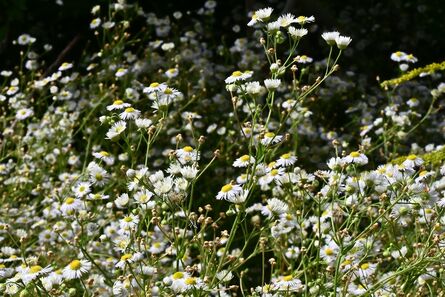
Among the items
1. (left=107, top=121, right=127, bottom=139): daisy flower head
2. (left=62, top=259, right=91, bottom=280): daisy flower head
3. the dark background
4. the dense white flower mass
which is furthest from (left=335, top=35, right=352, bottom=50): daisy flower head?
the dark background

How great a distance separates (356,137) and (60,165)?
1604mm

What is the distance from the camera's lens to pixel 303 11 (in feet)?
17.4

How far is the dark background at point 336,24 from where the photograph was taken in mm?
5406

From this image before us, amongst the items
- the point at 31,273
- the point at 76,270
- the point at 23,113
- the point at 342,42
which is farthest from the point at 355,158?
the point at 23,113

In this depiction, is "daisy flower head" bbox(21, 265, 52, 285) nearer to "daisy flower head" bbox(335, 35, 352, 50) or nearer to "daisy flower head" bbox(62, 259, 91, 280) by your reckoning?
"daisy flower head" bbox(62, 259, 91, 280)

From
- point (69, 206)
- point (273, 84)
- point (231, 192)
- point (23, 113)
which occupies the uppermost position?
point (273, 84)

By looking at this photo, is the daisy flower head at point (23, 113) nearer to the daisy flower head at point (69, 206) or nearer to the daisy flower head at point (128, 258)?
the daisy flower head at point (69, 206)

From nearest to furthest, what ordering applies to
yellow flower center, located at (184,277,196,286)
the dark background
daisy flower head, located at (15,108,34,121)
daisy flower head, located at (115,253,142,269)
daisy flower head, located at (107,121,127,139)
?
yellow flower center, located at (184,277,196,286), daisy flower head, located at (115,253,142,269), daisy flower head, located at (107,121,127,139), daisy flower head, located at (15,108,34,121), the dark background

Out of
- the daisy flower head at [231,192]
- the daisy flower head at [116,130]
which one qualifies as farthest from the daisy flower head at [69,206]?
the daisy flower head at [231,192]

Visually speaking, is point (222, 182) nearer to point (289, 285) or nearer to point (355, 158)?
point (355, 158)

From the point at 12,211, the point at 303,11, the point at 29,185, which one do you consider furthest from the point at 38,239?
the point at 303,11

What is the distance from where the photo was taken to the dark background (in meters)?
5.41

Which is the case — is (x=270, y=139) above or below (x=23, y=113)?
above

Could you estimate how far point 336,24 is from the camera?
5.71 metres
